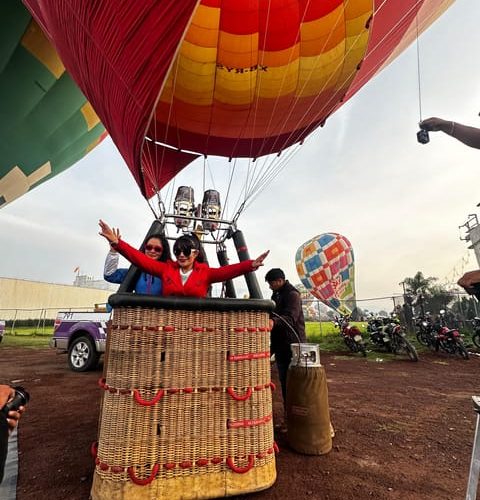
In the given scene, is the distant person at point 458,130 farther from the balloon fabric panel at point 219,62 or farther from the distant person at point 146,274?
the distant person at point 146,274

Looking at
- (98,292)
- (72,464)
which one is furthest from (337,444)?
(98,292)


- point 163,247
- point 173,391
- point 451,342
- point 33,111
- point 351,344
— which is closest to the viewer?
point 173,391

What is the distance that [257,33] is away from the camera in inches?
148

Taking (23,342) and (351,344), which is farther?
(23,342)

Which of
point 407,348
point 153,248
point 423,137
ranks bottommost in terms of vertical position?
point 407,348

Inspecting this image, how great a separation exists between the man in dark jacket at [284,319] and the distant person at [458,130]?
2.06m

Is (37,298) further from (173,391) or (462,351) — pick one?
(173,391)

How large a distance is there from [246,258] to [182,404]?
156 centimetres

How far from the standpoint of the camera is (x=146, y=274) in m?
2.83

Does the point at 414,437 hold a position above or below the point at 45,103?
below

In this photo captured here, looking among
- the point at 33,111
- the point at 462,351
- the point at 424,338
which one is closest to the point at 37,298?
the point at 33,111

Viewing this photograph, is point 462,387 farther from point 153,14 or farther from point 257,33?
point 153,14

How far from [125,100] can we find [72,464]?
2829 mm

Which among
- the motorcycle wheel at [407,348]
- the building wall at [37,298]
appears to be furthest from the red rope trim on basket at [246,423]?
the building wall at [37,298]
